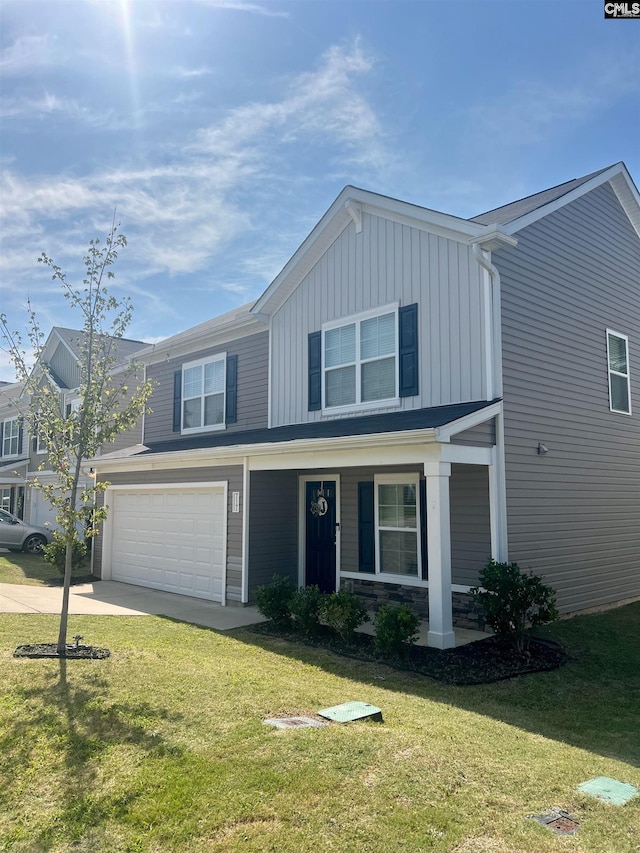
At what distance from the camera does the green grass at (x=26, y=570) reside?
14742mm

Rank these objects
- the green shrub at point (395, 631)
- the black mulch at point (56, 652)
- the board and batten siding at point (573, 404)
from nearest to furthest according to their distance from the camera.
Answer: the black mulch at point (56, 652) → the green shrub at point (395, 631) → the board and batten siding at point (573, 404)

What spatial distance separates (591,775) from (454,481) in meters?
5.54

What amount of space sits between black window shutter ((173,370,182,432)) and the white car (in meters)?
7.76

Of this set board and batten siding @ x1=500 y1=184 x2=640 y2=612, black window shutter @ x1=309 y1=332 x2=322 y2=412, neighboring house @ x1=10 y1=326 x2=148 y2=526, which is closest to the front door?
black window shutter @ x1=309 y1=332 x2=322 y2=412

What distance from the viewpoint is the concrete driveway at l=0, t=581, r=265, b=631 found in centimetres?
1034

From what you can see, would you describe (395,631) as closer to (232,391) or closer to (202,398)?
(232,391)

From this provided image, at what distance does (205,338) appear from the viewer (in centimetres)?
1480

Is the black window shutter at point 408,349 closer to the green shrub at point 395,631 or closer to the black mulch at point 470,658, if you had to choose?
the green shrub at point 395,631

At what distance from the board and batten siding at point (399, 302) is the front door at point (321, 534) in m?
1.41

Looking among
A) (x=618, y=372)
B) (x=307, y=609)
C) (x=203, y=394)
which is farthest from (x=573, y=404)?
(x=203, y=394)

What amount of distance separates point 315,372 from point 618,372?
234 inches

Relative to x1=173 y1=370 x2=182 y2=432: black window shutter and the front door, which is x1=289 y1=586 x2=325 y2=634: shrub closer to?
the front door

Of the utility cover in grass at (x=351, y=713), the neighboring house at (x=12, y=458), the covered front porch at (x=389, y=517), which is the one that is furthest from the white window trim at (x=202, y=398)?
the neighboring house at (x=12, y=458)

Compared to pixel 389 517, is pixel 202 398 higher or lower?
higher
